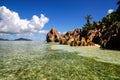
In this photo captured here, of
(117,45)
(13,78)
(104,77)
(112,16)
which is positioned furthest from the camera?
(112,16)

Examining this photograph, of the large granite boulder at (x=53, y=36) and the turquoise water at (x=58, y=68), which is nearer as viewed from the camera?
the turquoise water at (x=58, y=68)

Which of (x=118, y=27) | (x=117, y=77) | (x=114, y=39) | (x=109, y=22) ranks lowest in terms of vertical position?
(x=117, y=77)

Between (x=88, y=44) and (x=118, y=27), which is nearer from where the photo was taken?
(x=118, y=27)

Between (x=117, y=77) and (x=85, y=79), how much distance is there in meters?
4.43

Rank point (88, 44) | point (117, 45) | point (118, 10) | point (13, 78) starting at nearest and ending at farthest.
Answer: point (13, 78)
point (117, 45)
point (88, 44)
point (118, 10)

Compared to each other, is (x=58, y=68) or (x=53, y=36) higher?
(x=53, y=36)

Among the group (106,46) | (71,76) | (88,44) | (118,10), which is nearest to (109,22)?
(118,10)

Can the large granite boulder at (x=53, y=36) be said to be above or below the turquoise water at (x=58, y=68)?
above

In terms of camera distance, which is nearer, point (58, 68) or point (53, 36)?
point (58, 68)

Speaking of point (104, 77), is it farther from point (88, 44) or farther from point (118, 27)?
point (88, 44)

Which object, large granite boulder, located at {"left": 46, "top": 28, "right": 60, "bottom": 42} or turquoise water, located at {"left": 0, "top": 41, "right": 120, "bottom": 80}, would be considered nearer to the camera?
turquoise water, located at {"left": 0, "top": 41, "right": 120, "bottom": 80}

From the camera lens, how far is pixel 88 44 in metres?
85.0

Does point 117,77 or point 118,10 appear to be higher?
point 118,10

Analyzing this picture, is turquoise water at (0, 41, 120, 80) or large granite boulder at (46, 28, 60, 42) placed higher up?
large granite boulder at (46, 28, 60, 42)
